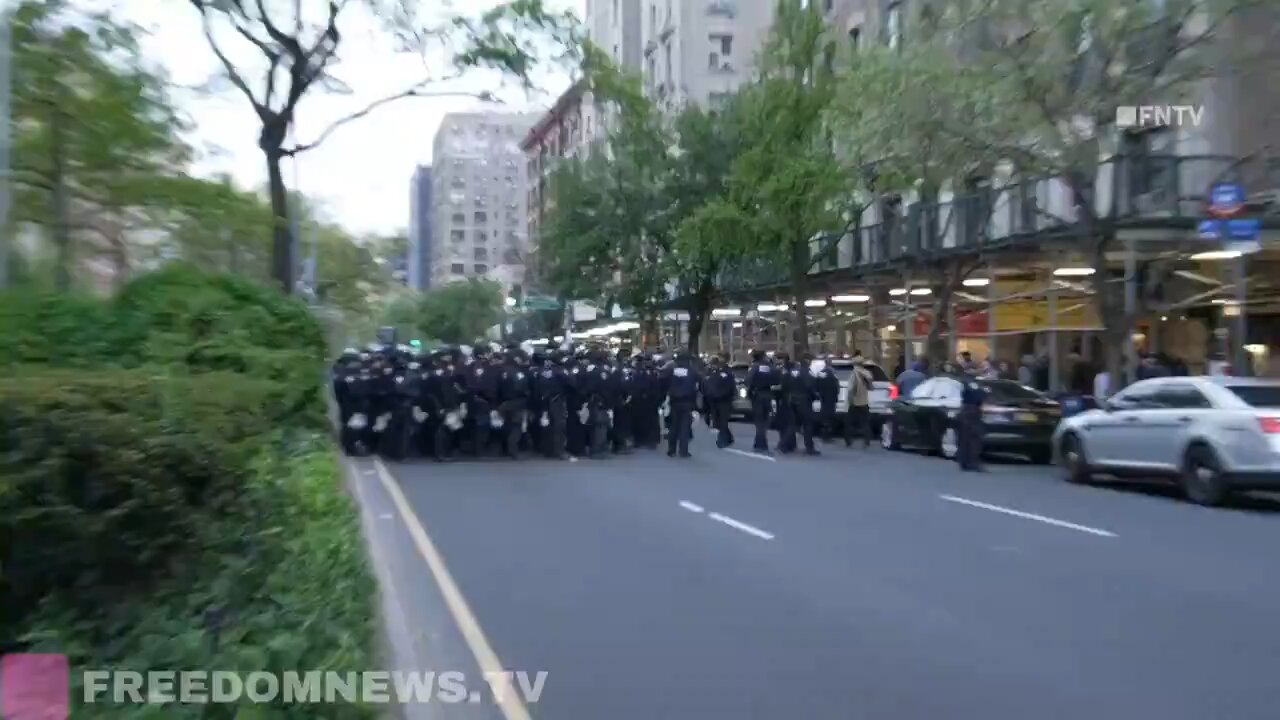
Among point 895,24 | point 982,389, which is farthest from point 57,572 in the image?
point 895,24

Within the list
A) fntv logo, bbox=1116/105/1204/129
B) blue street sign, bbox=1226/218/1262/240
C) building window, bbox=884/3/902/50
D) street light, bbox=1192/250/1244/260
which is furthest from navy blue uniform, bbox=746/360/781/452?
building window, bbox=884/3/902/50

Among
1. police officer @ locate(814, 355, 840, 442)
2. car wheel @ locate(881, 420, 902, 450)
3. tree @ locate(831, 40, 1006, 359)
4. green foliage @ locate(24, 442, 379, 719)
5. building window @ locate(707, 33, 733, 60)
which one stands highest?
building window @ locate(707, 33, 733, 60)

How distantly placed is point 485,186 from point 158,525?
371 ft

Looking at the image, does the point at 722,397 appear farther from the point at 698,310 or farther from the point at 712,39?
the point at 712,39

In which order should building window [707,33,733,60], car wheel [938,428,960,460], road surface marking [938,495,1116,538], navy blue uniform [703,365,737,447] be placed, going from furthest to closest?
building window [707,33,733,60]
navy blue uniform [703,365,737,447]
car wheel [938,428,960,460]
road surface marking [938,495,1116,538]

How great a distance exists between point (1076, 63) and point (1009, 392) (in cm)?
542

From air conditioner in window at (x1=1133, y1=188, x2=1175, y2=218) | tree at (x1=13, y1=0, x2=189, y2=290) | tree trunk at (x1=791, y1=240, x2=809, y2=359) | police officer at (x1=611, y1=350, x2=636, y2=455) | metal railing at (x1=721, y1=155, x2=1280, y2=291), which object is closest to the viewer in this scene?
tree at (x1=13, y1=0, x2=189, y2=290)

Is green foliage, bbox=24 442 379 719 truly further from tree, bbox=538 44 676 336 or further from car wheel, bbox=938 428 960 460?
tree, bbox=538 44 676 336

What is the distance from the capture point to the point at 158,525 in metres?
5.97

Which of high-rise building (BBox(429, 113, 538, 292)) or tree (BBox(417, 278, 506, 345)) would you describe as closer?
tree (BBox(417, 278, 506, 345))

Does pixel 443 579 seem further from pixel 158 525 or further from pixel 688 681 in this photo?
pixel 158 525

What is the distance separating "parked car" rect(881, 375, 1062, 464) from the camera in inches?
925

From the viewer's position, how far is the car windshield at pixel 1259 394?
17.1m

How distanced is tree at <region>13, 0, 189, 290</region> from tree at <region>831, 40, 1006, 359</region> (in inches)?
413
